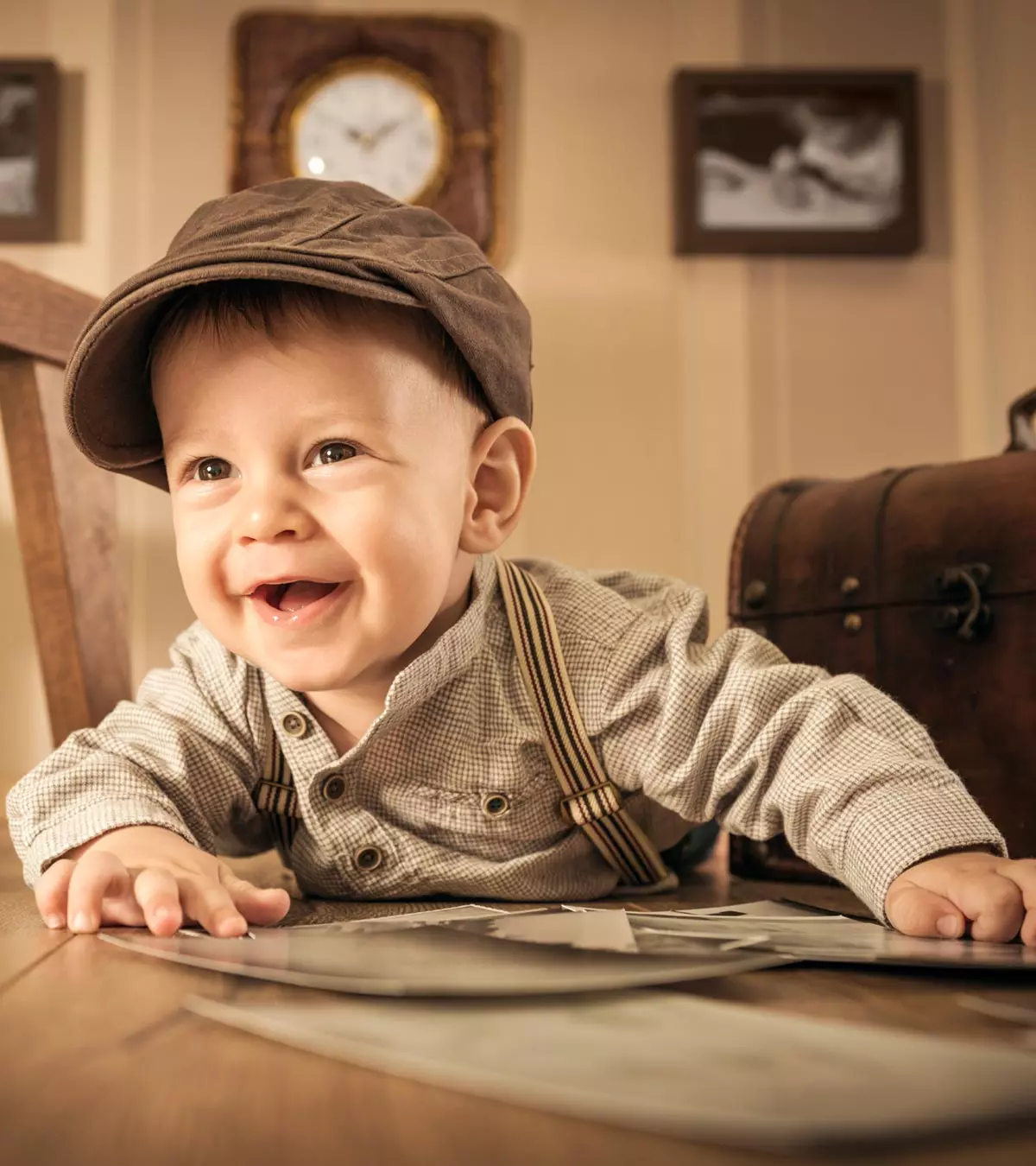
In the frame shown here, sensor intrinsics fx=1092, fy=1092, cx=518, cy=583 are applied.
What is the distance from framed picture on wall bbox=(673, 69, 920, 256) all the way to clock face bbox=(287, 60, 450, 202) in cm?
49

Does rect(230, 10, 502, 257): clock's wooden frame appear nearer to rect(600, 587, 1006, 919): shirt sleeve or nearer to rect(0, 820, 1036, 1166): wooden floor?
rect(600, 587, 1006, 919): shirt sleeve

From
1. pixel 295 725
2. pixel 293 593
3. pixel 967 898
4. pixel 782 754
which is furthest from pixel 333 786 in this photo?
pixel 967 898

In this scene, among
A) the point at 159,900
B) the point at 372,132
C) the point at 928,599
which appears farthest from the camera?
the point at 372,132

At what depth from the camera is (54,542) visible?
107cm

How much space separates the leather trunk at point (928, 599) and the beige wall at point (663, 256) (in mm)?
1073

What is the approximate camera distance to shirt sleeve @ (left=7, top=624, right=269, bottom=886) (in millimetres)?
671

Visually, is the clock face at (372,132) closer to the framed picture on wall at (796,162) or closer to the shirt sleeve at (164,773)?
the framed picture on wall at (796,162)

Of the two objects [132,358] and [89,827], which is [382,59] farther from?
[89,827]

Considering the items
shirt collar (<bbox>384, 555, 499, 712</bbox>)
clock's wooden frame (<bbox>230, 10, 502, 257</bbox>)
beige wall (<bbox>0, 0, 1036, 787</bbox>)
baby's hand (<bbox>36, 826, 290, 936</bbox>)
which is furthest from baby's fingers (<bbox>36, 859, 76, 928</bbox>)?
clock's wooden frame (<bbox>230, 10, 502, 257</bbox>)

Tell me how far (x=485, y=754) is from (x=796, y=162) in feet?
5.69

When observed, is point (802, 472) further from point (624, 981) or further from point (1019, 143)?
point (624, 981)

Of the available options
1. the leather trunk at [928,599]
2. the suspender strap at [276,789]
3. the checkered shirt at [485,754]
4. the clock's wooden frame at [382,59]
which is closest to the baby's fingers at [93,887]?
the checkered shirt at [485,754]

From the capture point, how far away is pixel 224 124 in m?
2.12

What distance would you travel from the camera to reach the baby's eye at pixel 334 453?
677 millimetres
